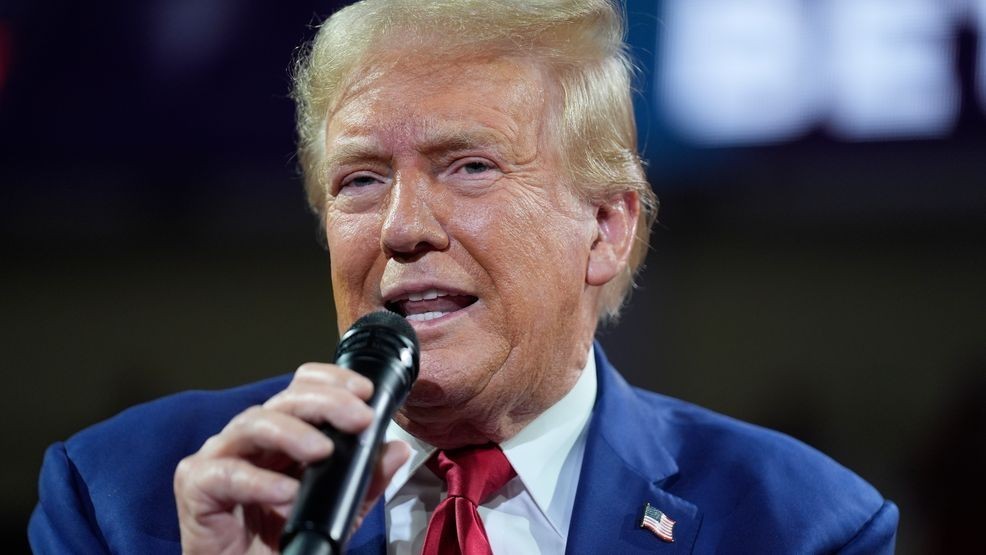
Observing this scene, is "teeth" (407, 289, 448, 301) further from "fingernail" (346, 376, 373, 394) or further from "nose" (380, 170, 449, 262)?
"fingernail" (346, 376, 373, 394)

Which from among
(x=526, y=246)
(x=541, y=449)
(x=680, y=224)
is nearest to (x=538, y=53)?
(x=526, y=246)

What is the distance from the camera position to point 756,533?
1891mm

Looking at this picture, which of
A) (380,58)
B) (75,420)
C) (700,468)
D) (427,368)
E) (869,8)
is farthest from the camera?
(75,420)

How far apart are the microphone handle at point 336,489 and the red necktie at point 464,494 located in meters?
0.60

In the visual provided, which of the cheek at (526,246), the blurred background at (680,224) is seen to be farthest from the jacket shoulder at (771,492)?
the blurred background at (680,224)

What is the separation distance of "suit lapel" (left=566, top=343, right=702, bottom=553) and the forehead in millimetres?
597

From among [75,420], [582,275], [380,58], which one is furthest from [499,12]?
[75,420]

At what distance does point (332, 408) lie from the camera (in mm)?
1191

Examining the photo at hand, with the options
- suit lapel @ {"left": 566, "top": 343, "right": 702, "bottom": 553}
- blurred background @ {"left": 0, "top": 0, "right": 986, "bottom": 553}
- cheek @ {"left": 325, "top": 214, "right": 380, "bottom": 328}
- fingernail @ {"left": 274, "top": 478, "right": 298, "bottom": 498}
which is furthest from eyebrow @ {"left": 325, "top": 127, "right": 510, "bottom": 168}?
blurred background @ {"left": 0, "top": 0, "right": 986, "bottom": 553}

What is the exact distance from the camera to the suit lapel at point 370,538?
184 centimetres

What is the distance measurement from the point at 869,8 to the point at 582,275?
1.79 m

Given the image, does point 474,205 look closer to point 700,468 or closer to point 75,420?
point 700,468

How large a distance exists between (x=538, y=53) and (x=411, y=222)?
1.42 ft

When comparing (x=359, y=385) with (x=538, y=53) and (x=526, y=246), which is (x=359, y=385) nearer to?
(x=526, y=246)
